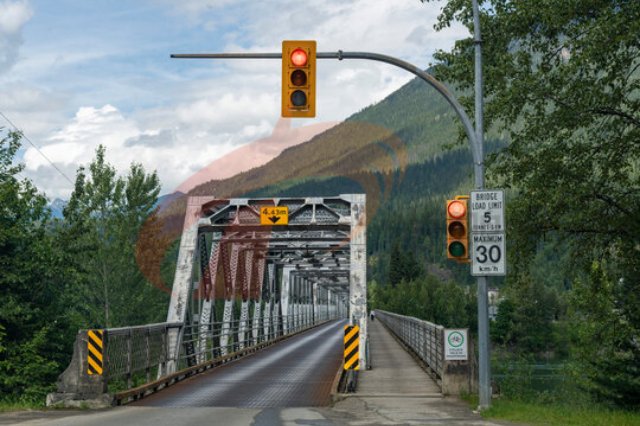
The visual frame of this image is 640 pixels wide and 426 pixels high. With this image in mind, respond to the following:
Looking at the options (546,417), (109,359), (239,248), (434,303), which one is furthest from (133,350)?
(434,303)

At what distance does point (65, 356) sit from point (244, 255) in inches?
603

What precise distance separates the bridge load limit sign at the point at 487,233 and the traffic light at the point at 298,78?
345 centimetres

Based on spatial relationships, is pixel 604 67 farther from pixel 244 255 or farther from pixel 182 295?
pixel 244 255

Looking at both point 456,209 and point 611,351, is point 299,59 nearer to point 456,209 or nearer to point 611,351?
point 456,209

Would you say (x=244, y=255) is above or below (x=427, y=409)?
above

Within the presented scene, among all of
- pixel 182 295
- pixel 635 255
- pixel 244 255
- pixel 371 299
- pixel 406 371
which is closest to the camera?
pixel 635 255

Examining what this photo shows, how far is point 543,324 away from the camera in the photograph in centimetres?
13262

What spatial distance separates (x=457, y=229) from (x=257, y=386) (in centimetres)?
740

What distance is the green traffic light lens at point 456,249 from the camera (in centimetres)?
1415

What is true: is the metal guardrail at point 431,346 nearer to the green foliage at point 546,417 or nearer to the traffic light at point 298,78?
the green foliage at point 546,417

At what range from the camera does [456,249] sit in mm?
14227

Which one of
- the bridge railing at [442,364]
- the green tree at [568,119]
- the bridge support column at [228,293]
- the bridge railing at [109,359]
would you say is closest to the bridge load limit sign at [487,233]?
the bridge railing at [442,364]

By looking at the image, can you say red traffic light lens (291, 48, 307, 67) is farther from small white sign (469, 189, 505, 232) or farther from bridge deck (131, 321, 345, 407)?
bridge deck (131, 321, 345, 407)

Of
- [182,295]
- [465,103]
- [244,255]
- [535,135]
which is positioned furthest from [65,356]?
[535,135]
